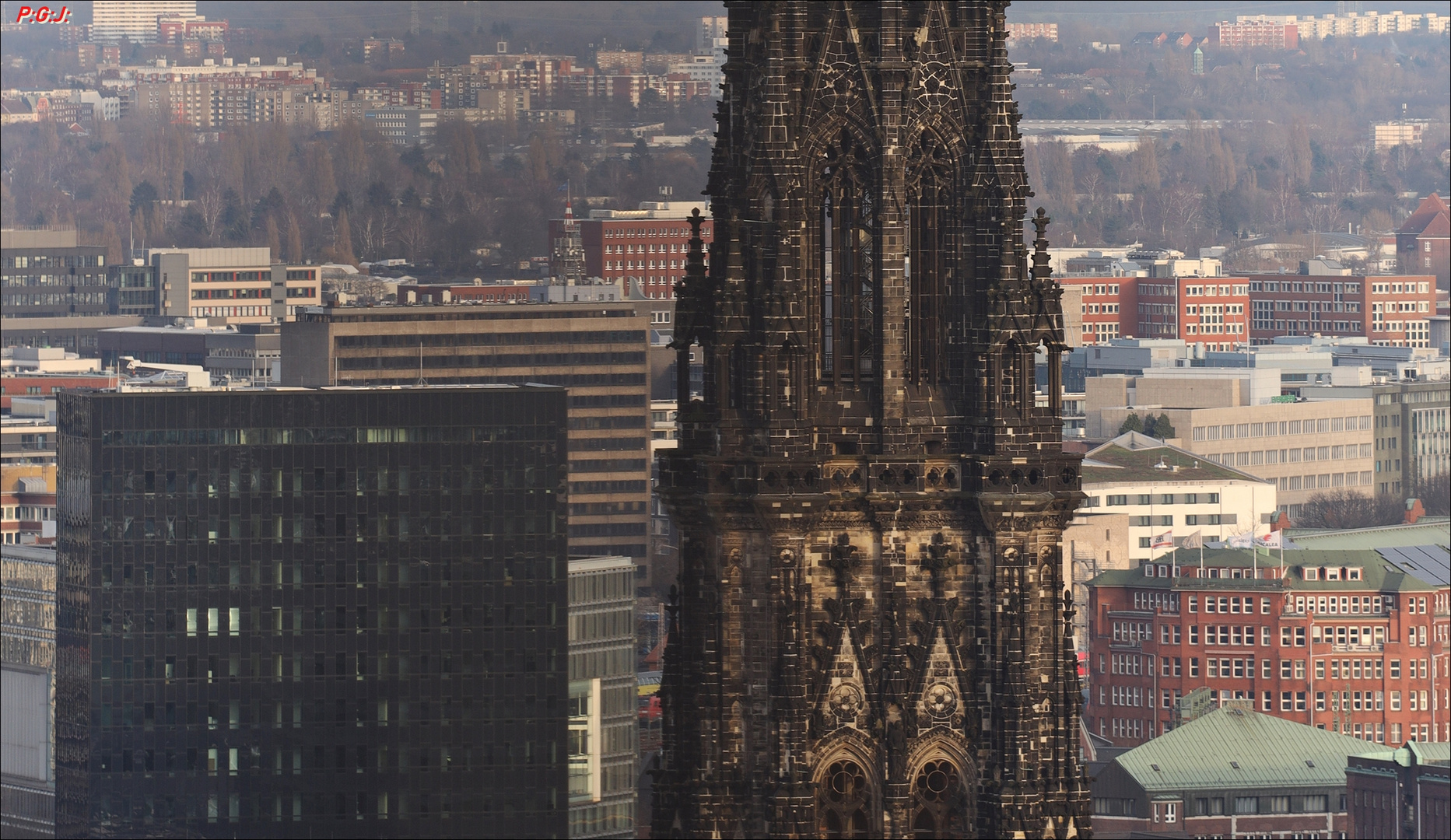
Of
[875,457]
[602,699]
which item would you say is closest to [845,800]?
[875,457]

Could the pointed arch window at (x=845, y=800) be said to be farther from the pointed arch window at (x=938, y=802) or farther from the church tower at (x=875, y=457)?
the pointed arch window at (x=938, y=802)

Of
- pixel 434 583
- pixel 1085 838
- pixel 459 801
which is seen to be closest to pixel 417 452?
pixel 434 583

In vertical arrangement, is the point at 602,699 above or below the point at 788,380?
below

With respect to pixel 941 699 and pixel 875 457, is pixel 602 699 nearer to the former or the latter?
pixel 941 699

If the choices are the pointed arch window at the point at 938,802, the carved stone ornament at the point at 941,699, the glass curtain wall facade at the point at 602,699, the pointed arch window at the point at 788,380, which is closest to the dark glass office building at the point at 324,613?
the glass curtain wall facade at the point at 602,699

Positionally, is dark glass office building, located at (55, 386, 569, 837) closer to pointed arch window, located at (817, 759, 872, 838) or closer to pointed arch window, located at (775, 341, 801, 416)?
pointed arch window, located at (817, 759, 872, 838)

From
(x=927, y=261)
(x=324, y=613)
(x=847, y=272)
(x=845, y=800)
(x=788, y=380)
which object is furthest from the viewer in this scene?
(x=324, y=613)
